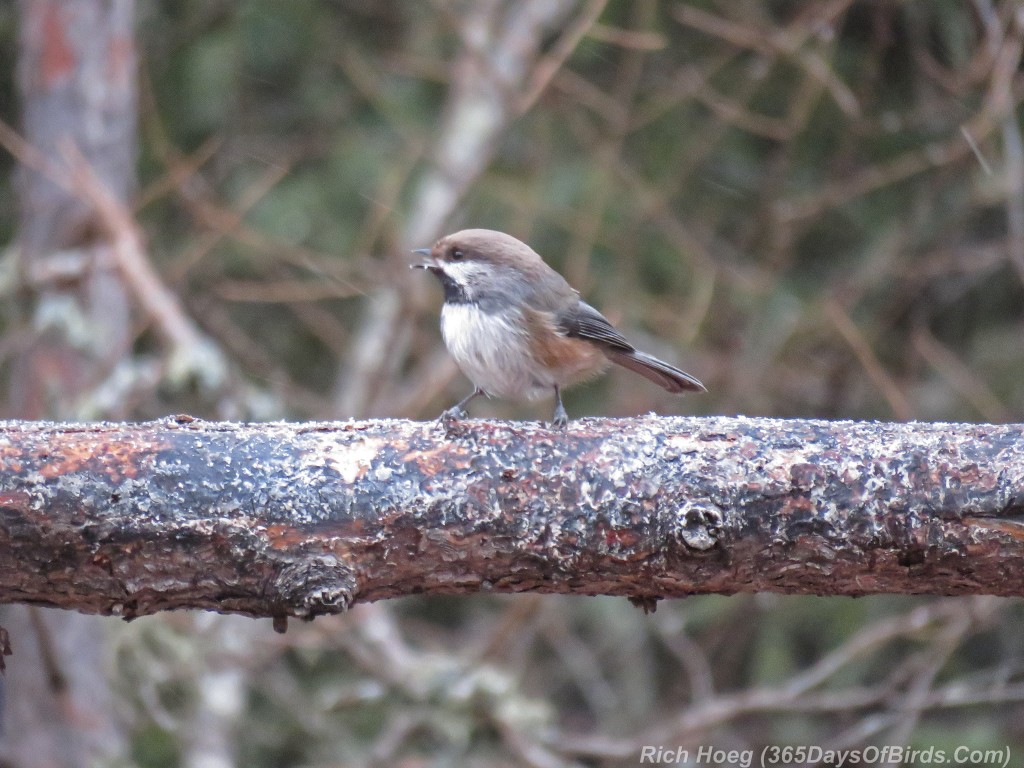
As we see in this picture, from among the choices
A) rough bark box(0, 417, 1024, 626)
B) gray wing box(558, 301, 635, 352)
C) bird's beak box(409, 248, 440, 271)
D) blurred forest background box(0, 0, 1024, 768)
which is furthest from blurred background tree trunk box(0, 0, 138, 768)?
rough bark box(0, 417, 1024, 626)

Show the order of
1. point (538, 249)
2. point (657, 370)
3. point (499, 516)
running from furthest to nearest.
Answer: point (538, 249), point (657, 370), point (499, 516)

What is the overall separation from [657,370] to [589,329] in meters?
0.28

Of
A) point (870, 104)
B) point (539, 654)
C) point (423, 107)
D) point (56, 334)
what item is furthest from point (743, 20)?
point (539, 654)

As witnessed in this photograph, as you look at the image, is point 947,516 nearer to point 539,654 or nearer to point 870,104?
point 870,104

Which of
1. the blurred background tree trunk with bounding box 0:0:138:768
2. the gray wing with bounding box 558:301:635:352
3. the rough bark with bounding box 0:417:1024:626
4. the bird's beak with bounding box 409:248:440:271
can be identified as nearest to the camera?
the rough bark with bounding box 0:417:1024:626

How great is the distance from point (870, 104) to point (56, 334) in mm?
4176

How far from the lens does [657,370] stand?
13.4ft

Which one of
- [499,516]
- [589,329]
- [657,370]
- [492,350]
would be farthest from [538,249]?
[499,516]

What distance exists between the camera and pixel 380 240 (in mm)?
7168

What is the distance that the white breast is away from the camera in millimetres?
3924

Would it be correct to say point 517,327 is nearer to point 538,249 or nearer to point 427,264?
point 427,264

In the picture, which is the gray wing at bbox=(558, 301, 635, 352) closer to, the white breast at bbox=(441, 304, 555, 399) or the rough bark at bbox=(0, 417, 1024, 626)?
the white breast at bbox=(441, 304, 555, 399)

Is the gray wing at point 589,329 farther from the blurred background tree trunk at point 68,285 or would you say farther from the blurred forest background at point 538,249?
the blurred background tree trunk at point 68,285

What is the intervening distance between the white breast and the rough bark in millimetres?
1255
